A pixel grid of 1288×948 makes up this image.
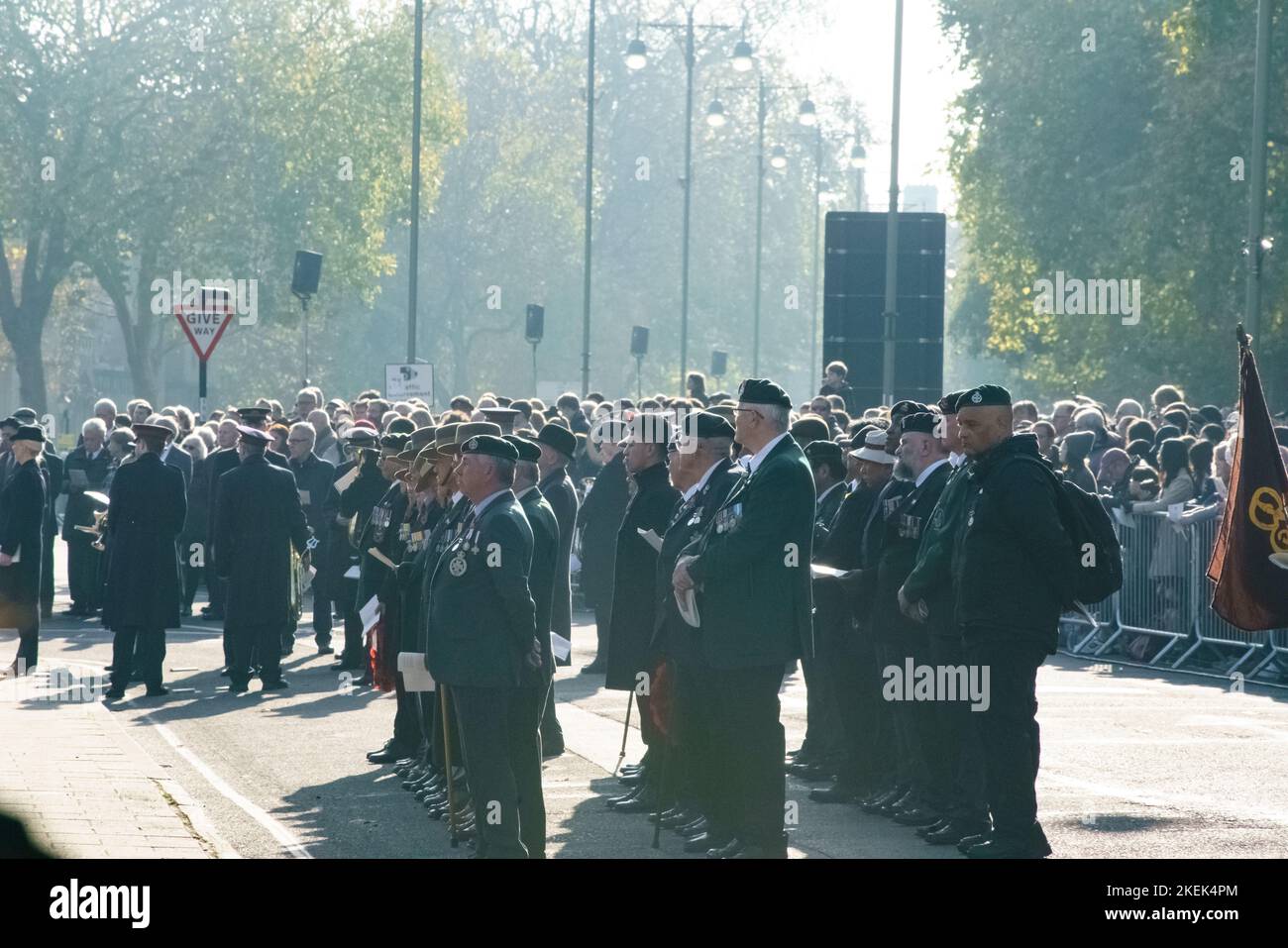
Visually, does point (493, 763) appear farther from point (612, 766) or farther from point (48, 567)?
point (48, 567)

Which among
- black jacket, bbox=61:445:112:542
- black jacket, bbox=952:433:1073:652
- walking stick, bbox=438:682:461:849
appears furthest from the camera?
black jacket, bbox=61:445:112:542

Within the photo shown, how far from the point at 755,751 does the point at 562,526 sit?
214 inches

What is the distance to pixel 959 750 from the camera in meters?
10.4

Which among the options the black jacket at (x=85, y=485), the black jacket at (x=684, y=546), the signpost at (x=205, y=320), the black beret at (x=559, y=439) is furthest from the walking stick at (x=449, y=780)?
the black jacket at (x=85, y=485)

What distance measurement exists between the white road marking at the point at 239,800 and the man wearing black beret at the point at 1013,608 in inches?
118

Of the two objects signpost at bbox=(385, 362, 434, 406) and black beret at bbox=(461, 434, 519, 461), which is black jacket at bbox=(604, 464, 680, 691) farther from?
signpost at bbox=(385, 362, 434, 406)

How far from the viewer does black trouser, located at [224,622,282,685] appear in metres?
15.6

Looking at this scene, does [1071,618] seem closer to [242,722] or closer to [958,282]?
[242,722]

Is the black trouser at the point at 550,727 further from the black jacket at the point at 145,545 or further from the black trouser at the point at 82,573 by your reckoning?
the black trouser at the point at 82,573

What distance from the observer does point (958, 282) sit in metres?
67.1

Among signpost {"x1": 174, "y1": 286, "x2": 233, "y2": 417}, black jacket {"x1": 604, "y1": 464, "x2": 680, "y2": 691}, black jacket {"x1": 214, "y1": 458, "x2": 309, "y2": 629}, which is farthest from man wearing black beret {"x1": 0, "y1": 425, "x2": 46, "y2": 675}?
black jacket {"x1": 604, "y1": 464, "x2": 680, "y2": 691}

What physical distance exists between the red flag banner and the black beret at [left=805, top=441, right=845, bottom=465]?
2.18m

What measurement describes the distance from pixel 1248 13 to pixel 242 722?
882 inches

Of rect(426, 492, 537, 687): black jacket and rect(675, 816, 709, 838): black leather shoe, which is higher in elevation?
rect(426, 492, 537, 687): black jacket
